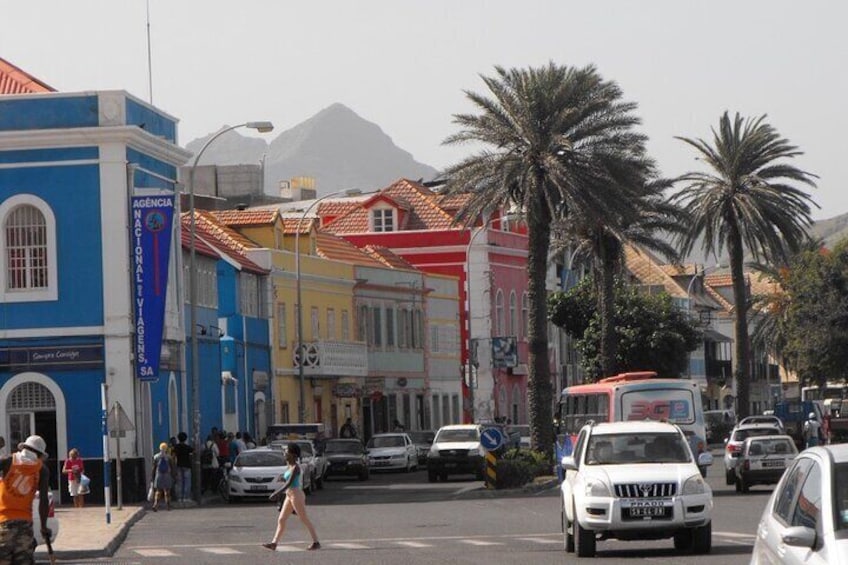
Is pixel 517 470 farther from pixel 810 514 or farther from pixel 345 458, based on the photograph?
pixel 810 514

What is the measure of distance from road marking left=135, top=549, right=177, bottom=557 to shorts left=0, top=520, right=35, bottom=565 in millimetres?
8993

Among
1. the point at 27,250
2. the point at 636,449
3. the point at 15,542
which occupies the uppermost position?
the point at 27,250

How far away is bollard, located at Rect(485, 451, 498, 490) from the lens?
48031 mm

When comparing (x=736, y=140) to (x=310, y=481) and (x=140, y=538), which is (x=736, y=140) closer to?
(x=310, y=481)

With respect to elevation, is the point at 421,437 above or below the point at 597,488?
below

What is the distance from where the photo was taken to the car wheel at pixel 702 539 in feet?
80.2

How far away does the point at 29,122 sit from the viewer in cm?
5038

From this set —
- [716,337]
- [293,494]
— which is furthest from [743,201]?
[716,337]

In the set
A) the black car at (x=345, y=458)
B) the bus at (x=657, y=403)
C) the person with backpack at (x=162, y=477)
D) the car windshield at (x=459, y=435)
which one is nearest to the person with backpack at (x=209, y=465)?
the person with backpack at (x=162, y=477)

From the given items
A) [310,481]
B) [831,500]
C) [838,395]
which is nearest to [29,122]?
[310,481]

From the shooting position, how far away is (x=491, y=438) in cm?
4609

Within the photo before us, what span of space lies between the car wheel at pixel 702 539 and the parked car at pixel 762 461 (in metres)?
19.6

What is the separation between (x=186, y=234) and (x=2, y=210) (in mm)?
13345

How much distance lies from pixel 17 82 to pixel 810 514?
44.8m
